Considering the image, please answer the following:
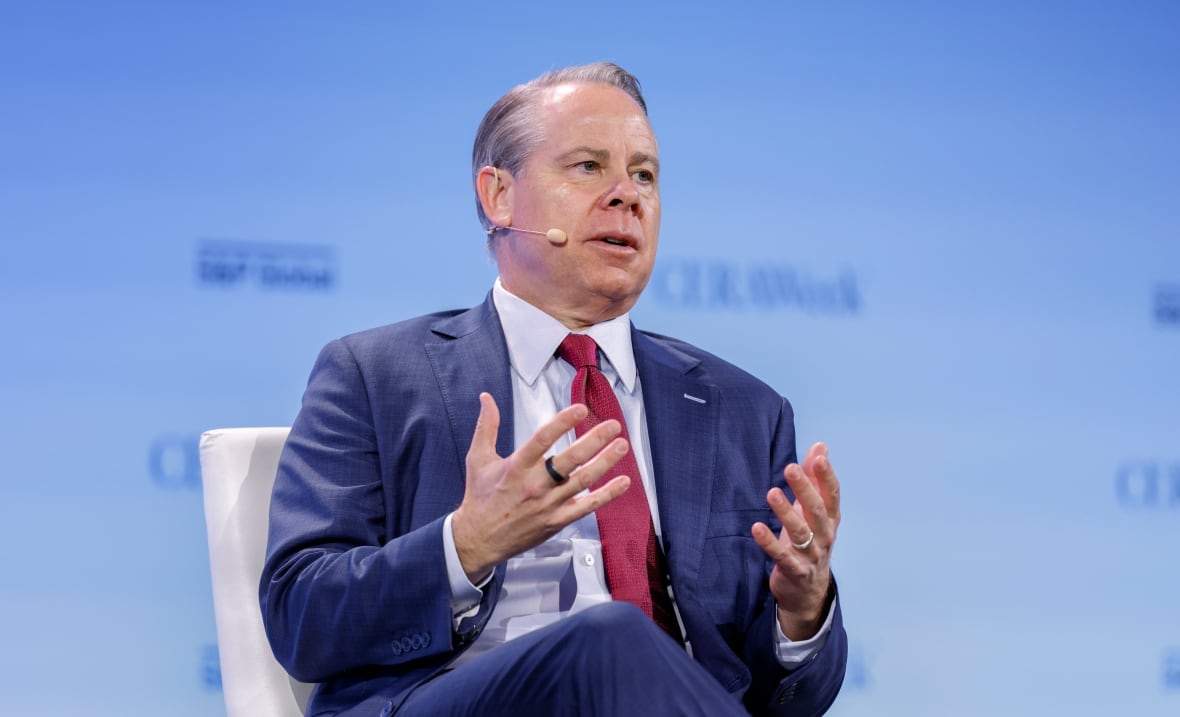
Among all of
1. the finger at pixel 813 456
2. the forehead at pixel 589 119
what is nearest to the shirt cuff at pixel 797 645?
the finger at pixel 813 456

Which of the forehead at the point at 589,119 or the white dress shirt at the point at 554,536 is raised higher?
the forehead at the point at 589,119

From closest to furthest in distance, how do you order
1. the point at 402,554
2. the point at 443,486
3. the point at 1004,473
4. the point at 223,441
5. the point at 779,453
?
the point at 402,554 < the point at 443,486 < the point at 223,441 < the point at 779,453 < the point at 1004,473

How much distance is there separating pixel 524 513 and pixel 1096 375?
1901 millimetres

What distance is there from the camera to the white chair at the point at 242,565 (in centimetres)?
179

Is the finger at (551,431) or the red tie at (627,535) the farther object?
the red tie at (627,535)

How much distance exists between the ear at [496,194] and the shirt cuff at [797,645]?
804 millimetres

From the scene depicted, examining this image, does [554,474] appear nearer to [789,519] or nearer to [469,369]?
[789,519]

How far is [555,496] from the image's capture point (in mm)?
1440

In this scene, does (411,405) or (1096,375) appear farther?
(1096,375)

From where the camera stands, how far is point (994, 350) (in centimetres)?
282

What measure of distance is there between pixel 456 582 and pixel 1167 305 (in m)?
2.10

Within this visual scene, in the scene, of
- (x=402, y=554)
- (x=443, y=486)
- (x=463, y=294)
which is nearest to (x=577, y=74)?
(x=463, y=294)

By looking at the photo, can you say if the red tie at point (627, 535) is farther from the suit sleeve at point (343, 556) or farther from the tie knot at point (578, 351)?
the suit sleeve at point (343, 556)

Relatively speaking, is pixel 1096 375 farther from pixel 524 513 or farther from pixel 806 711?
pixel 524 513
